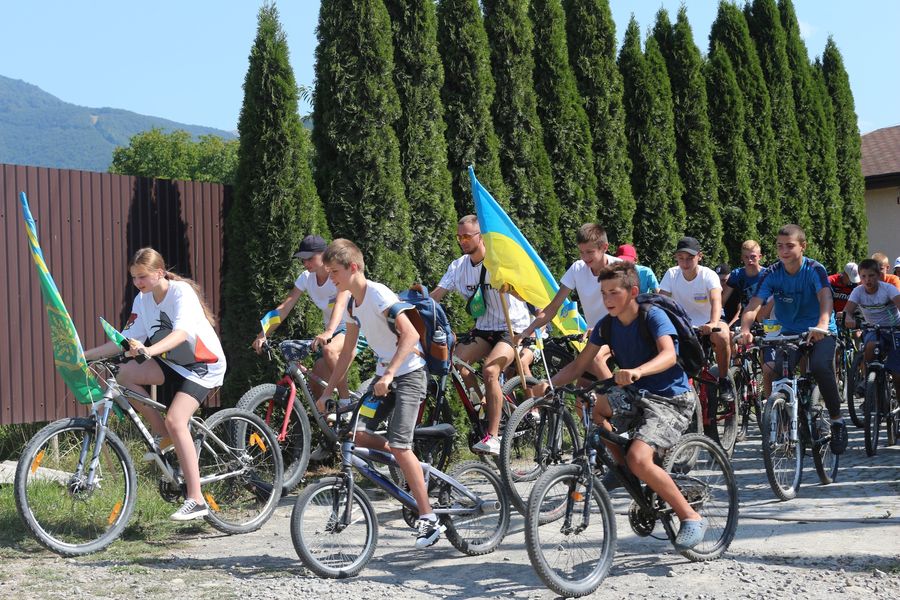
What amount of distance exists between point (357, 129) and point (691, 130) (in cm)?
754

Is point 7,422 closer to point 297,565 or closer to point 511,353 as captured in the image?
point 297,565

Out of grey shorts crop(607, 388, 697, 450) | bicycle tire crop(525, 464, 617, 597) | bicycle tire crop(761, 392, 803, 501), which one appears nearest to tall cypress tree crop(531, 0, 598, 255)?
bicycle tire crop(761, 392, 803, 501)

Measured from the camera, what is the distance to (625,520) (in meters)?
6.95

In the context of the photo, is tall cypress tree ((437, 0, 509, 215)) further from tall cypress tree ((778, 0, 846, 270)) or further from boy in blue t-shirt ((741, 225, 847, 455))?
tall cypress tree ((778, 0, 846, 270))

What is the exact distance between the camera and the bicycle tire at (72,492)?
5.99 metres

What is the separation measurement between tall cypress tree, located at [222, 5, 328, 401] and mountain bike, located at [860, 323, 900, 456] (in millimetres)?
5364

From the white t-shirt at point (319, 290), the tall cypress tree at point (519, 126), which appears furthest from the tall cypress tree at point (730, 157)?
the white t-shirt at point (319, 290)

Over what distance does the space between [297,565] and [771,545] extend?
276 centimetres

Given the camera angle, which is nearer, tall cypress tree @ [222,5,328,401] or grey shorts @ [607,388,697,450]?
grey shorts @ [607,388,697,450]

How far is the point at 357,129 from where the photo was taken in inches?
372

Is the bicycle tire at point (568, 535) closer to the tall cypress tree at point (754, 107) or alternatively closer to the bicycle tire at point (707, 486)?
the bicycle tire at point (707, 486)

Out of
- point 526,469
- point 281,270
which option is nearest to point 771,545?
point 526,469

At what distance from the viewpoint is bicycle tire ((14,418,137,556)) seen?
19.6ft

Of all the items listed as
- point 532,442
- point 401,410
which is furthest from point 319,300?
point 401,410
